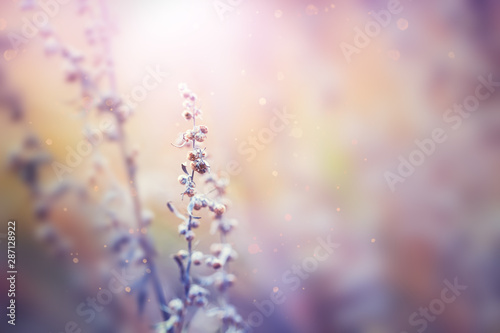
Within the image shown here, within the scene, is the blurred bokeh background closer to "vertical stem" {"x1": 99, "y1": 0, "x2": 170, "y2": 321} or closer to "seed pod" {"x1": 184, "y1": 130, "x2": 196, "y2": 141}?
"vertical stem" {"x1": 99, "y1": 0, "x2": 170, "y2": 321}

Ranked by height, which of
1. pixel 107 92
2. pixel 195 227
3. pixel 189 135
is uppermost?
pixel 107 92

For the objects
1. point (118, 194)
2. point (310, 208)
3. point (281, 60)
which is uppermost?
point (281, 60)

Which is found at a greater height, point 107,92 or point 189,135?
point 107,92

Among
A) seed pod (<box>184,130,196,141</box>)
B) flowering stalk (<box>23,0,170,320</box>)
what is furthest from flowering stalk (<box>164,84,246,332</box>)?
flowering stalk (<box>23,0,170,320</box>)

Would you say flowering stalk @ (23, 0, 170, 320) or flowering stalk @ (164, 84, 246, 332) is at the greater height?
flowering stalk @ (23, 0, 170, 320)

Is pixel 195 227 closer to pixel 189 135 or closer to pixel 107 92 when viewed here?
pixel 189 135

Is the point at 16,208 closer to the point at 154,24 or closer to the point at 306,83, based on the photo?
the point at 154,24

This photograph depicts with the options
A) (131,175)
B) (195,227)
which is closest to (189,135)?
(195,227)

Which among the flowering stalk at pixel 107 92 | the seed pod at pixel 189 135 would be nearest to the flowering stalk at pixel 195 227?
the seed pod at pixel 189 135

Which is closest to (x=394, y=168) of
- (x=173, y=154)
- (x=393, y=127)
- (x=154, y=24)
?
(x=393, y=127)
